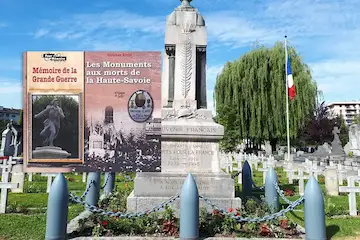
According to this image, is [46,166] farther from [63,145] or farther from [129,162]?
[129,162]

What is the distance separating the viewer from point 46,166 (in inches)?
269

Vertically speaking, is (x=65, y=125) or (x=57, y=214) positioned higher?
(x=65, y=125)

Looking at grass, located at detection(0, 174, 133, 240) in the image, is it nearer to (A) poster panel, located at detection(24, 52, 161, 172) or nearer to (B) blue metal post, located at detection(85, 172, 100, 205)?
(B) blue metal post, located at detection(85, 172, 100, 205)

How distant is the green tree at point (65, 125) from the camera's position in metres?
6.75

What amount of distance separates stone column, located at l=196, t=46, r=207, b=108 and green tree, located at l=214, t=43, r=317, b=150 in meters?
23.4

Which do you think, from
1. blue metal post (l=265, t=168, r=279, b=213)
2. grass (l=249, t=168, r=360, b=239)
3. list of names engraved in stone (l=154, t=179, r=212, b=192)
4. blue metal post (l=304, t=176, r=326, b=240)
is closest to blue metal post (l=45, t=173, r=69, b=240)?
list of names engraved in stone (l=154, t=179, r=212, b=192)

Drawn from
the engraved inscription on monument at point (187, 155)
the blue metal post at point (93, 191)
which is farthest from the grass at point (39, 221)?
the engraved inscription on monument at point (187, 155)

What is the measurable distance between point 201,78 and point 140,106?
2227mm

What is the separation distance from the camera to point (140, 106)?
281 inches

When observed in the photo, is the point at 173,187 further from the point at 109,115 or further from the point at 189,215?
the point at 109,115

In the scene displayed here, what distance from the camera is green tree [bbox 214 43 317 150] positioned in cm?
3078

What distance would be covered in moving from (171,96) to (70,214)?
3929mm

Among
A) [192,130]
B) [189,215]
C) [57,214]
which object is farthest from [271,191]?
[57,214]

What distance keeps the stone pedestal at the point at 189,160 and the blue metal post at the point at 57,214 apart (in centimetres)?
185
